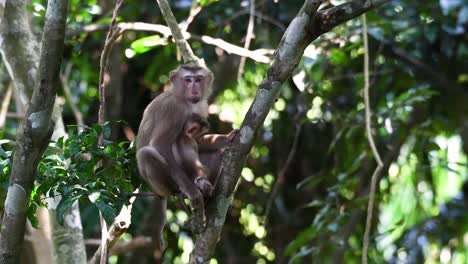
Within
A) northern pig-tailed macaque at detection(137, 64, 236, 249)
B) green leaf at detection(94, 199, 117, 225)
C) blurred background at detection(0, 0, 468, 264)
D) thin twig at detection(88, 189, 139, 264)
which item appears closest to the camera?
green leaf at detection(94, 199, 117, 225)

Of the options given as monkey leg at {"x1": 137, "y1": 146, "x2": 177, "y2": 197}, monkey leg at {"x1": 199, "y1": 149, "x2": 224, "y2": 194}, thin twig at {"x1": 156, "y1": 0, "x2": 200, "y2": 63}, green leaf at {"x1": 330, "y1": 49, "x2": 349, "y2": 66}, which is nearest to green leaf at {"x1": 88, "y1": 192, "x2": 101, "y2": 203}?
monkey leg at {"x1": 137, "y1": 146, "x2": 177, "y2": 197}

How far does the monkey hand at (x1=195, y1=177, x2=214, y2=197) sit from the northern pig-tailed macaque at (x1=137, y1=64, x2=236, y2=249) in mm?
20

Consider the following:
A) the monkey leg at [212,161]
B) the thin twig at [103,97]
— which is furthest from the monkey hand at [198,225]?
the monkey leg at [212,161]

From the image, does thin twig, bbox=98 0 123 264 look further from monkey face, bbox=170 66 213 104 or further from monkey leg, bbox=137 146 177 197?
monkey face, bbox=170 66 213 104

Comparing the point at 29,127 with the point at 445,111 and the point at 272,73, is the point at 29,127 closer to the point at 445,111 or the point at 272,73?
the point at 272,73

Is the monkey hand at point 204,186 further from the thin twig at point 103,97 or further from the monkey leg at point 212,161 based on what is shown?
the thin twig at point 103,97

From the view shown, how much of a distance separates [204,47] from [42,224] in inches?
124

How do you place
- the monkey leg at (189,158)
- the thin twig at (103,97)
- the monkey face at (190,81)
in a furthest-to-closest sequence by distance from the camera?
→ 1. the monkey face at (190,81)
2. the monkey leg at (189,158)
3. the thin twig at (103,97)

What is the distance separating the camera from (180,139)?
18.5ft

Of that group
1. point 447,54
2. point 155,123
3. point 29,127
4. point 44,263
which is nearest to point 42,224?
point 44,263

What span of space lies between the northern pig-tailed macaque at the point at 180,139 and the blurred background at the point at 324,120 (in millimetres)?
1263

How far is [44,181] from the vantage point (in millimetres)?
4199

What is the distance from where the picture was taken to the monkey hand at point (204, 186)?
481cm

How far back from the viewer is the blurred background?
7.18 meters
